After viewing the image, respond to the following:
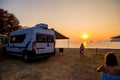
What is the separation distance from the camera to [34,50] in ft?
31.5

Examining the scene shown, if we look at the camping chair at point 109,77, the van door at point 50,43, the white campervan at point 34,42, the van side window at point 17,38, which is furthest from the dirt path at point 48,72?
the camping chair at point 109,77

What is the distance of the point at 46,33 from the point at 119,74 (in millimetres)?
8339

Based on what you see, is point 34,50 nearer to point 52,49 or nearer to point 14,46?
point 52,49

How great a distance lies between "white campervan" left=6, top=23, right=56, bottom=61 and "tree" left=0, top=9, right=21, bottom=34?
1049cm

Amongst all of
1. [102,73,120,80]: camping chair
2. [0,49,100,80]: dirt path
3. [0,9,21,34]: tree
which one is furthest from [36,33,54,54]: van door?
[0,9,21,34]: tree

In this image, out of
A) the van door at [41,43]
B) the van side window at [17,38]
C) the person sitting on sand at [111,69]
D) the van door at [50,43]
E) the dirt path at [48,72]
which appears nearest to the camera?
the person sitting on sand at [111,69]

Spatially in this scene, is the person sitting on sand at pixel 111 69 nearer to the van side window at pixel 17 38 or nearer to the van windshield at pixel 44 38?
the van windshield at pixel 44 38

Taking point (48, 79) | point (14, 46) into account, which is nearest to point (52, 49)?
point (14, 46)

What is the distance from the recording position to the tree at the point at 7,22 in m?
21.0

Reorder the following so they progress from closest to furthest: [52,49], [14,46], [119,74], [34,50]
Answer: [119,74]
[34,50]
[52,49]
[14,46]

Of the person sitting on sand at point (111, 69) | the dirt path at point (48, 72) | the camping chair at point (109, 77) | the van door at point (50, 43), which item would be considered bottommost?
the dirt path at point (48, 72)

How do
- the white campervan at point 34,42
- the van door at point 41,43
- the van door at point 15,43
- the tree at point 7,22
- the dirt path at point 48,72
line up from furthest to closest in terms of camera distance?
1. the tree at point 7,22
2. the van door at point 15,43
3. the van door at point 41,43
4. the white campervan at point 34,42
5. the dirt path at point 48,72

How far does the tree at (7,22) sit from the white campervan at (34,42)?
10493mm

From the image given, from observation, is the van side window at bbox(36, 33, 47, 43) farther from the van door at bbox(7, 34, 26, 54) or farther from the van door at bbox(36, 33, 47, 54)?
the van door at bbox(7, 34, 26, 54)
